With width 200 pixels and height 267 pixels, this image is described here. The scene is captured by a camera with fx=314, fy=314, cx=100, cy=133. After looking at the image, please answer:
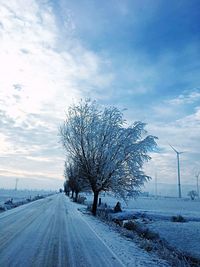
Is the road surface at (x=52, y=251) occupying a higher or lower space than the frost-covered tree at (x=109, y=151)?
lower

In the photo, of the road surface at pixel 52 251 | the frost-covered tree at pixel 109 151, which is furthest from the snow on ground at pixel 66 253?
the frost-covered tree at pixel 109 151

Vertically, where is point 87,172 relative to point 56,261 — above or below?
above

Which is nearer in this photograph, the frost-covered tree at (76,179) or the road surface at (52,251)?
the road surface at (52,251)

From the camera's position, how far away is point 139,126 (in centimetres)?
3088

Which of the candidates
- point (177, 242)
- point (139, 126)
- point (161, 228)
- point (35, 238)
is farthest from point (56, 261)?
point (139, 126)

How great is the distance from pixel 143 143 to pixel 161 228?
9.60m

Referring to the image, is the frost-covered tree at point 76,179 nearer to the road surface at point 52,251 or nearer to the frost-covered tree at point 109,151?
the frost-covered tree at point 109,151

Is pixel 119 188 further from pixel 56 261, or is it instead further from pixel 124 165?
pixel 56 261

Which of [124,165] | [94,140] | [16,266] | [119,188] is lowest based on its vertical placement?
[16,266]

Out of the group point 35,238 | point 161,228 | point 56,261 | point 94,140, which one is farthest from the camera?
point 94,140

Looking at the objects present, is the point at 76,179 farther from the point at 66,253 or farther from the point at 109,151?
the point at 66,253

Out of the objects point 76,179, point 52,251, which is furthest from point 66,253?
point 76,179

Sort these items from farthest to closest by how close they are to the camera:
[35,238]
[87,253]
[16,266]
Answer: [35,238] → [87,253] → [16,266]

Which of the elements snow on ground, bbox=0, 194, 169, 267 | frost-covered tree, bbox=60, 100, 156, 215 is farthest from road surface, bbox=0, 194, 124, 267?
frost-covered tree, bbox=60, 100, 156, 215
